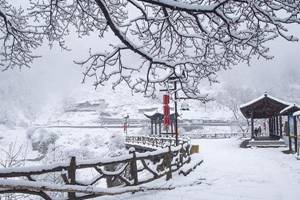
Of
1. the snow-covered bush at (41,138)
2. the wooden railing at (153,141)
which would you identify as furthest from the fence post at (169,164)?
the snow-covered bush at (41,138)

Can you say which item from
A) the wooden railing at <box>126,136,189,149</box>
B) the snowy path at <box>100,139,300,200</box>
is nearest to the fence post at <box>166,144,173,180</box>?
the snowy path at <box>100,139,300,200</box>

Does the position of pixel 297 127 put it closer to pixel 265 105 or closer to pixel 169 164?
pixel 169 164

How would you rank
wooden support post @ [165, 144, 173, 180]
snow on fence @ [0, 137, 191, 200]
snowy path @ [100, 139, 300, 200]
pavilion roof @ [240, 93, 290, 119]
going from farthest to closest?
pavilion roof @ [240, 93, 290, 119] → wooden support post @ [165, 144, 173, 180] → snowy path @ [100, 139, 300, 200] → snow on fence @ [0, 137, 191, 200]

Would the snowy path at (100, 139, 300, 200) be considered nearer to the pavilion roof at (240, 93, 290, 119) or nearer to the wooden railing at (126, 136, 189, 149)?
the pavilion roof at (240, 93, 290, 119)

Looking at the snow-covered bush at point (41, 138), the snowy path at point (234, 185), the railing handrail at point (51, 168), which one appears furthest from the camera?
the snow-covered bush at point (41, 138)

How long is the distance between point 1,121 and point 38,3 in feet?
442

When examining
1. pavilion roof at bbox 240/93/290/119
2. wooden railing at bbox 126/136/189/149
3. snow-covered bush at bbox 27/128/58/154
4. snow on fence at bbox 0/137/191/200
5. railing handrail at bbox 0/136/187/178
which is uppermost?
pavilion roof at bbox 240/93/290/119

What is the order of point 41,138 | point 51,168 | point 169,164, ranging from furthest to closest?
point 41,138, point 169,164, point 51,168

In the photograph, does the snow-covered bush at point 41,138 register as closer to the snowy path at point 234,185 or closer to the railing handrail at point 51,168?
the snowy path at point 234,185

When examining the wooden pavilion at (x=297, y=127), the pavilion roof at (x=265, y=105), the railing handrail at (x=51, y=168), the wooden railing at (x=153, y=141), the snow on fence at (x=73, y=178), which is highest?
the pavilion roof at (x=265, y=105)

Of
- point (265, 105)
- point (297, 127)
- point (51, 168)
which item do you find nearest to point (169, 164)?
point (51, 168)

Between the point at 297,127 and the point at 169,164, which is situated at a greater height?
the point at 297,127

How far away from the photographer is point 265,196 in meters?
8.73

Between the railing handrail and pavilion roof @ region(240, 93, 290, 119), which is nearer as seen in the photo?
the railing handrail
